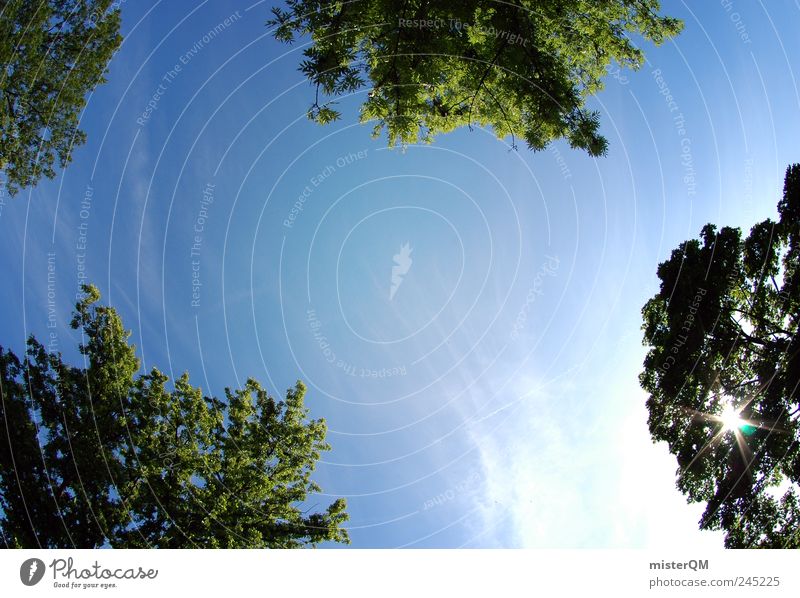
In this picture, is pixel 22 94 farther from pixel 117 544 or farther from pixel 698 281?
pixel 698 281

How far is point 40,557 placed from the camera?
636 centimetres

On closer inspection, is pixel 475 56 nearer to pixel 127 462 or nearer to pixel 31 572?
pixel 31 572

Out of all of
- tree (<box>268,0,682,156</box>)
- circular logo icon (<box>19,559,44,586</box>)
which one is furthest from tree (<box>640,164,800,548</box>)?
circular logo icon (<box>19,559,44,586</box>)

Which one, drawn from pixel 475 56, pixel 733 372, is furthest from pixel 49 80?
pixel 733 372

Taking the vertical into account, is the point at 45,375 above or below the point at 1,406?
above

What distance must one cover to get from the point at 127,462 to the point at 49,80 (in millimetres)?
10338

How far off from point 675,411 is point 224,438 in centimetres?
1449

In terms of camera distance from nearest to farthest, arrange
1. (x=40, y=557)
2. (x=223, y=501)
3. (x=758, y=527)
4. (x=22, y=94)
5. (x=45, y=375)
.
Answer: (x=40, y=557), (x=22, y=94), (x=758, y=527), (x=45, y=375), (x=223, y=501)

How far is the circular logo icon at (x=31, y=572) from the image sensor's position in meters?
6.23

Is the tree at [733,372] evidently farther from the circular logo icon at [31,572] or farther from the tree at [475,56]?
the circular logo icon at [31,572]

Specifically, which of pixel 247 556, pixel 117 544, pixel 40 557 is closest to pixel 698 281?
pixel 247 556

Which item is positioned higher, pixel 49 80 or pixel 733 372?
pixel 49 80

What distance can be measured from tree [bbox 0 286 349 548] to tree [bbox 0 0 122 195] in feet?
9.86

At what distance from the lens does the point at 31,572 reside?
20.6ft
